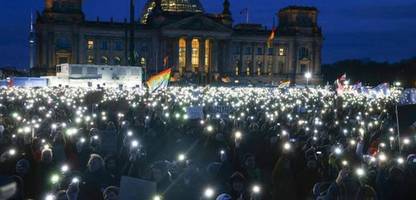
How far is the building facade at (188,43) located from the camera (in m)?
100

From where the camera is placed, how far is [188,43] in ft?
349

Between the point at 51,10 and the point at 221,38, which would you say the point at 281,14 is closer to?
the point at 221,38

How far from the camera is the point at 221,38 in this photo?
107 m

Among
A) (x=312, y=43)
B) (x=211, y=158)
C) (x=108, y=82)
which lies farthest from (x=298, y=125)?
(x=312, y=43)

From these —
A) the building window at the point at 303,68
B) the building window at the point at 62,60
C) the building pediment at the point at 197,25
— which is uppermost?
the building pediment at the point at 197,25

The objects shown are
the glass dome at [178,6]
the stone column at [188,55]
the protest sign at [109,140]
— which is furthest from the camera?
the glass dome at [178,6]

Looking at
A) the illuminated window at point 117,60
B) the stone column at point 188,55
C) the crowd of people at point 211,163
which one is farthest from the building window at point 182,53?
the crowd of people at point 211,163

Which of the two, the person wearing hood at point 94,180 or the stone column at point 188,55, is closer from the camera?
the person wearing hood at point 94,180

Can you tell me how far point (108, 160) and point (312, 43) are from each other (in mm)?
107111

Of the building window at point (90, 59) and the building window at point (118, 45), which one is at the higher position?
the building window at point (118, 45)

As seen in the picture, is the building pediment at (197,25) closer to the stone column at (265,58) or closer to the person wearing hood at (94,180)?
the stone column at (265,58)

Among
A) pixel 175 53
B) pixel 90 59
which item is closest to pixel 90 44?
pixel 90 59

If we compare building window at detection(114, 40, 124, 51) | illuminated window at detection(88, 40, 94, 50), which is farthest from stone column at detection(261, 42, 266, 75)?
illuminated window at detection(88, 40, 94, 50)

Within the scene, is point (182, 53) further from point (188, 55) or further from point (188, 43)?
point (188, 43)
